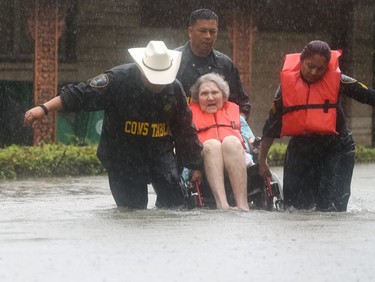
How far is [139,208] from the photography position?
10.8 metres

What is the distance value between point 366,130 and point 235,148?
17481 millimetres

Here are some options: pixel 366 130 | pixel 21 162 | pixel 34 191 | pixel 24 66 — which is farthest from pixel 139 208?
pixel 366 130

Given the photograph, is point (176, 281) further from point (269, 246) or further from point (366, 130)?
point (366, 130)

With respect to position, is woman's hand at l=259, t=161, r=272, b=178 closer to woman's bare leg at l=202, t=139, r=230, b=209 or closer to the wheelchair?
the wheelchair

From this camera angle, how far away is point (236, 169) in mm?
11180

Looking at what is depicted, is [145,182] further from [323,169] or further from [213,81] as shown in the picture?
[323,169]

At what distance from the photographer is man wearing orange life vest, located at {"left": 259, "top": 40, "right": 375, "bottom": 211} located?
426 inches

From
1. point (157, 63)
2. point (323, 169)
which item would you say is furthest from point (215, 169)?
point (157, 63)

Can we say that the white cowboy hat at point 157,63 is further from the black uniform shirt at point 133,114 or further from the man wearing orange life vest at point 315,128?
the man wearing orange life vest at point 315,128

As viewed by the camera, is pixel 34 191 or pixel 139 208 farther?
pixel 34 191

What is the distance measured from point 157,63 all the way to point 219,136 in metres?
1.33

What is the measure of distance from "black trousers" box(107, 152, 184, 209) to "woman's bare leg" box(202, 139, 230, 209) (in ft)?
1.08

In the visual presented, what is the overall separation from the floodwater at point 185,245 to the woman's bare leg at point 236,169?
0.22 m

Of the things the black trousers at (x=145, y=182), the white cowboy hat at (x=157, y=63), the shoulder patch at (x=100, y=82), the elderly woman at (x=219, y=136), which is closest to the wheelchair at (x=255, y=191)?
the elderly woman at (x=219, y=136)
